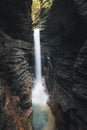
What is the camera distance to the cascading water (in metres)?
12.5

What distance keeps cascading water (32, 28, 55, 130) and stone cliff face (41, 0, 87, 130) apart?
2.42 ft

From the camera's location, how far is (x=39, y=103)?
15.7 meters

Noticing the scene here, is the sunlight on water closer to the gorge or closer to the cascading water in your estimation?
the cascading water

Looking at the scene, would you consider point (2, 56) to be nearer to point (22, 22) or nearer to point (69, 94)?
point (69, 94)

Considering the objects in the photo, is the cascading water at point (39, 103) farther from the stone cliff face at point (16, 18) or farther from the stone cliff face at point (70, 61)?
the stone cliff face at point (16, 18)

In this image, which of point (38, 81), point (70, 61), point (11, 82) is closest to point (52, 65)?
point (38, 81)

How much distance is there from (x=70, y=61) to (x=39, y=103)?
19.8 ft

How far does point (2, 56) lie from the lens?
9102 millimetres

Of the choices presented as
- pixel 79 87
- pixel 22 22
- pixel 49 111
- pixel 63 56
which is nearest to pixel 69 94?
pixel 79 87

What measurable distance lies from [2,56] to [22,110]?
3147mm

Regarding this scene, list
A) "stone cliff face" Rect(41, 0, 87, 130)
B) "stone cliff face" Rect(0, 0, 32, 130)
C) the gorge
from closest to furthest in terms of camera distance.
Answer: "stone cliff face" Rect(41, 0, 87, 130) < the gorge < "stone cliff face" Rect(0, 0, 32, 130)

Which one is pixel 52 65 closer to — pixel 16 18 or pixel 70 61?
pixel 70 61

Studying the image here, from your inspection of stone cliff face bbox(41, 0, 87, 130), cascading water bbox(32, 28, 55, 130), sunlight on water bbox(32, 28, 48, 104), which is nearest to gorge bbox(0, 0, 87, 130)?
stone cliff face bbox(41, 0, 87, 130)

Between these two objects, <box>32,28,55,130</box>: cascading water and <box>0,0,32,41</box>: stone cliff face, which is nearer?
<box>0,0,32,41</box>: stone cliff face
